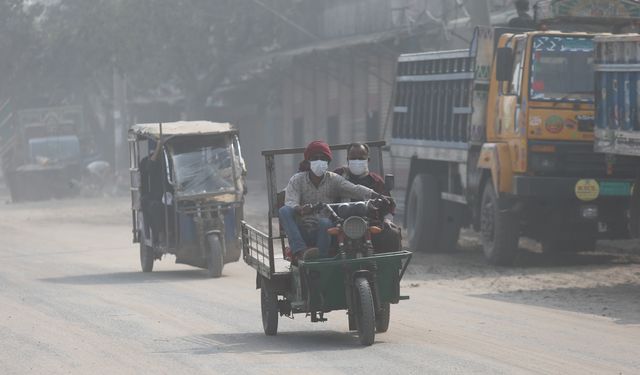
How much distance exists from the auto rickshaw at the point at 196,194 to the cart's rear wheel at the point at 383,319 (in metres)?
7.13

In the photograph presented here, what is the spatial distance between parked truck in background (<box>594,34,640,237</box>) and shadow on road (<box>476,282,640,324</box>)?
2.63 ft

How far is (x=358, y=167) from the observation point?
467 inches

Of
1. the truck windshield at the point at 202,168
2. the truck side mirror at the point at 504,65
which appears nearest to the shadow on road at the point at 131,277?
the truck windshield at the point at 202,168

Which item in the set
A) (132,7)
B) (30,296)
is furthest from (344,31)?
(30,296)

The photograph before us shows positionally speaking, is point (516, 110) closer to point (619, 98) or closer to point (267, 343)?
point (619, 98)

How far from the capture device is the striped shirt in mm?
11609

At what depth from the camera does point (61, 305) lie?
15.2m

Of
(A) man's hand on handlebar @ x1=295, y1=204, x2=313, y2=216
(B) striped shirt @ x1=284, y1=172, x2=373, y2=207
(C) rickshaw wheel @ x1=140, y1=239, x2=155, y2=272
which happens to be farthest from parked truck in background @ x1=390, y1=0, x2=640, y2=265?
(A) man's hand on handlebar @ x1=295, y1=204, x2=313, y2=216

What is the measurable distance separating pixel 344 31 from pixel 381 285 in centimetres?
3055

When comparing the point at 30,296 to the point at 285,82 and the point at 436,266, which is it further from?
the point at 285,82

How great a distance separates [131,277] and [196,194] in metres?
1.46

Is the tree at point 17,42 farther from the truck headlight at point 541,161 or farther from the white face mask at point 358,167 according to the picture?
the white face mask at point 358,167

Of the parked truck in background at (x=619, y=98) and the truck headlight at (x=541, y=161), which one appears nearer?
the parked truck in background at (x=619, y=98)

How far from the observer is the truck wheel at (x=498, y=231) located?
18703mm
